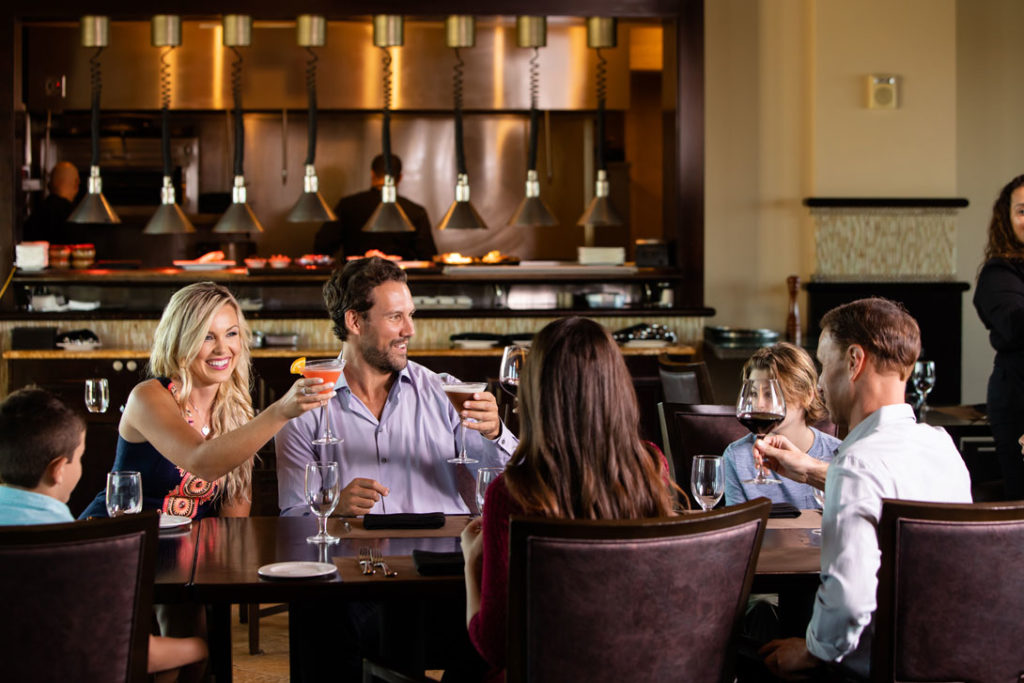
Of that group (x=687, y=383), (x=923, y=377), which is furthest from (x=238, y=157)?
(x=923, y=377)

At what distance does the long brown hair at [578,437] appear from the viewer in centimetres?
209

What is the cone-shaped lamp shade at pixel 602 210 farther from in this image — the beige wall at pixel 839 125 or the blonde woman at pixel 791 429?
the blonde woman at pixel 791 429

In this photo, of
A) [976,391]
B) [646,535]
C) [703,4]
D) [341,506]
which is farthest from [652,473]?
[976,391]

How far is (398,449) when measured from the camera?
346 centimetres

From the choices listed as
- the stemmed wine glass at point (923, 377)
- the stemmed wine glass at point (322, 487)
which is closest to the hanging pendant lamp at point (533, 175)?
the stemmed wine glass at point (923, 377)

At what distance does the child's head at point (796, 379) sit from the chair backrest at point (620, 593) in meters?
1.45

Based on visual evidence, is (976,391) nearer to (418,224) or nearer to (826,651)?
(418,224)

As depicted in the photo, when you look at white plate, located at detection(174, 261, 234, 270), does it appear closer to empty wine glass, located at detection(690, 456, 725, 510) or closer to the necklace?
the necklace

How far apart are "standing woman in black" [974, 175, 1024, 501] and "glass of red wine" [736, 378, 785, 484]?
192cm

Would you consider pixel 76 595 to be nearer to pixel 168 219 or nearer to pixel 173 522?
pixel 173 522

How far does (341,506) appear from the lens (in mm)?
2982

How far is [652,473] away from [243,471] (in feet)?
5.44

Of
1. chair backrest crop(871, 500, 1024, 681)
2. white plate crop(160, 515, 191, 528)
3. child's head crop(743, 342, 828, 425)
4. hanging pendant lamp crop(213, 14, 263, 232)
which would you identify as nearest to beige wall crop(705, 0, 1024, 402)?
hanging pendant lamp crop(213, 14, 263, 232)

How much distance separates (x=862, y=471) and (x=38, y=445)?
1.67 meters
